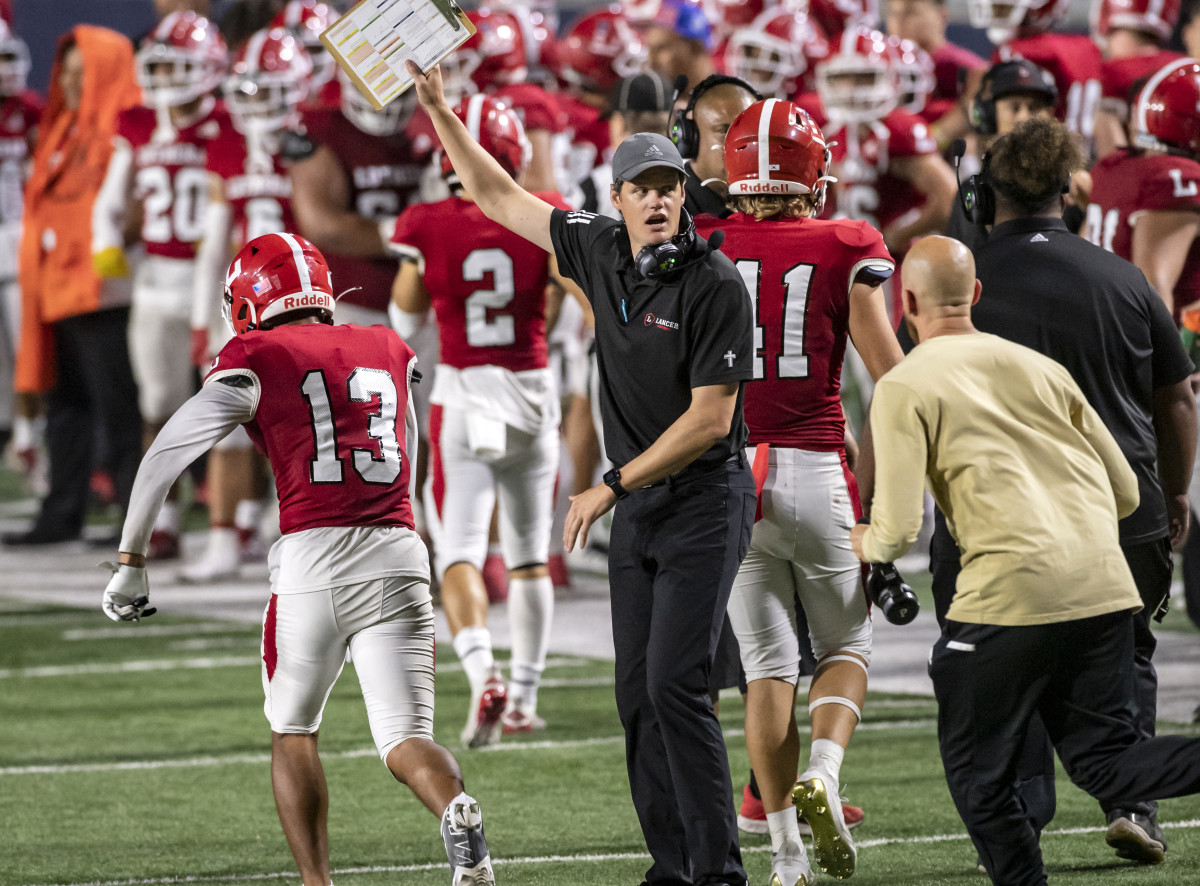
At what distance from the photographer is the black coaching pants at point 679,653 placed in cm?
440

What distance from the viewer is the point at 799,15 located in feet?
41.4

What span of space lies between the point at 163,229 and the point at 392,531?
7.18 metres

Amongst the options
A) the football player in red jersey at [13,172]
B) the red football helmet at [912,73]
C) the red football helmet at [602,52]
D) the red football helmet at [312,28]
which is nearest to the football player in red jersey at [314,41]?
the red football helmet at [312,28]

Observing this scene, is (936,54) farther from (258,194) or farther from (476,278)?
(476,278)

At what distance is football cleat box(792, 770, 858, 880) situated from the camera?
15.2 feet

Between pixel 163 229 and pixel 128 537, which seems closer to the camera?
pixel 128 537

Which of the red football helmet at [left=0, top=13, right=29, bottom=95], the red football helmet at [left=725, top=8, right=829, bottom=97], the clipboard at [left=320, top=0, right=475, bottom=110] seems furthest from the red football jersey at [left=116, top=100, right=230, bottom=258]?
the clipboard at [left=320, top=0, right=475, bottom=110]

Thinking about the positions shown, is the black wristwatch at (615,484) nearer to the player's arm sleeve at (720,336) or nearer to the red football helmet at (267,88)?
the player's arm sleeve at (720,336)

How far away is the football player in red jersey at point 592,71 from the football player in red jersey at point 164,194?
7.35 ft

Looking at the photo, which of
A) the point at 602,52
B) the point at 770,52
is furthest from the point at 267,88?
the point at 770,52

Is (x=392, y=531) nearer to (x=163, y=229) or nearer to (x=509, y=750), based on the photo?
(x=509, y=750)

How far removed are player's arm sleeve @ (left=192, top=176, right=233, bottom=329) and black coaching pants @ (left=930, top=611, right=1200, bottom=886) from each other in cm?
755

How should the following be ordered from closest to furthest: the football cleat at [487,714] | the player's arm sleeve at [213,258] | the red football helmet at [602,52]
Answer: the football cleat at [487,714], the player's arm sleeve at [213,258], the red football helmet at [602,52]

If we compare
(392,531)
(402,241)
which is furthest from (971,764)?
(402,241)
